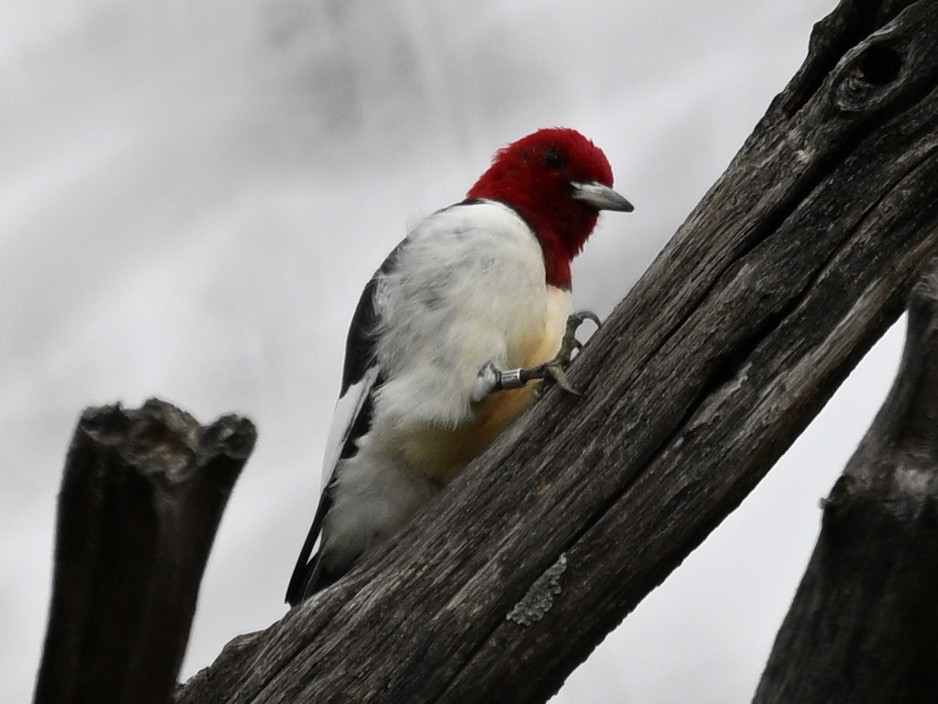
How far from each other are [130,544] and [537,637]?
3.90ft

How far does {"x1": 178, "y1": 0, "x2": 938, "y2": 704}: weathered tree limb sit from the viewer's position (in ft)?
9.45

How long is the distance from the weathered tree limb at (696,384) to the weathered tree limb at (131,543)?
1050 millimetres

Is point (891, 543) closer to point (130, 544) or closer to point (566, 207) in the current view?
point (130, 544)

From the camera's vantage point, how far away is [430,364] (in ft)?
13.3

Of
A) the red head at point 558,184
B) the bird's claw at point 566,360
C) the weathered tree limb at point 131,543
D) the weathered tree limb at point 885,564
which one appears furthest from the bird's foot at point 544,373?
the weathered tree limb at point 131,543

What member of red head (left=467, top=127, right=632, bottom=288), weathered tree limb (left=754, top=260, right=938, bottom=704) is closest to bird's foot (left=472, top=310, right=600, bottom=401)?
red head (left=467, top=127, right=632, bottom=288)

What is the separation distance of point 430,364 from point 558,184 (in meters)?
1.17

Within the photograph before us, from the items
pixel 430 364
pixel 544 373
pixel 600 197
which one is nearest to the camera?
pixel 544 373

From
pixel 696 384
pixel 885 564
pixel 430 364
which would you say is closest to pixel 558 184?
pixel 430 364

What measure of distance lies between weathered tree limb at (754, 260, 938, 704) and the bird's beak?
105 inches

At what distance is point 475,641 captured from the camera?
9.79 ft

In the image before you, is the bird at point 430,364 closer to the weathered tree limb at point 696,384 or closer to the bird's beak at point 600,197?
the bird's beak at point 600,197

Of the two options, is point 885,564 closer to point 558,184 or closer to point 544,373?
point 544,373

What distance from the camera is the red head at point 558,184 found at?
15.9 feet
